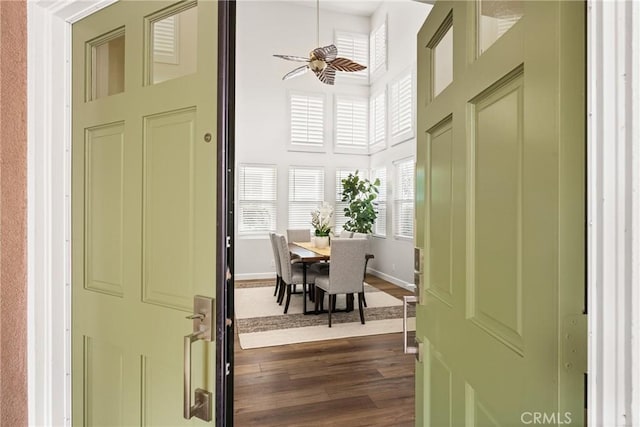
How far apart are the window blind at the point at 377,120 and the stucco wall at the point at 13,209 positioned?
582 cm

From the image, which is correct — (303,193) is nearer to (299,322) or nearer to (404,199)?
(404,199)

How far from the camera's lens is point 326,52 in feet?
13.1

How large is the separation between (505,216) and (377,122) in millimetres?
6270

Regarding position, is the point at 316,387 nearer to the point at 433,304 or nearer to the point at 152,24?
the point at 433,304

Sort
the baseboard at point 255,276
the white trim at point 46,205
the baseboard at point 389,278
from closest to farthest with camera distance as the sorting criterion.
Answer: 1. the white trim at point 46,205
2. the baseboard at point 389,278
3. the baseboard at point 255,276

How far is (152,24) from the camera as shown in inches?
38.8

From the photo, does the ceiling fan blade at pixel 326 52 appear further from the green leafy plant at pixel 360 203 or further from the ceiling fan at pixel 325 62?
the green leafy plant at pixel 360 203

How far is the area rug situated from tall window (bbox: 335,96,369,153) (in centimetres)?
341

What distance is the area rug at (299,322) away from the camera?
130 inches

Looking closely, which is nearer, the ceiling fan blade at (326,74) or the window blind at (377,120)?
the ceiling fan blade at (326,74)
